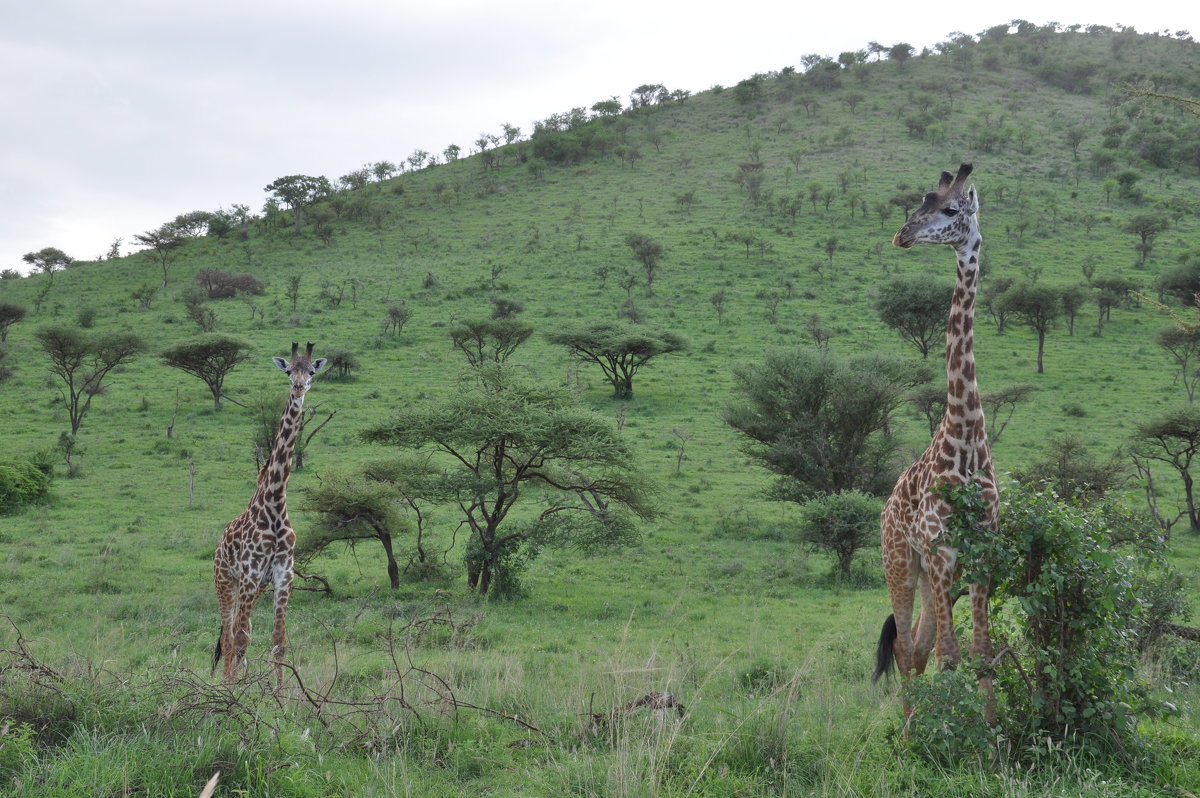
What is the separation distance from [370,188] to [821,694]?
87.3 metres

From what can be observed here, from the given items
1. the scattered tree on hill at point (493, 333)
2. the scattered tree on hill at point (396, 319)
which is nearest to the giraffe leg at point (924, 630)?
the scattered tree on hill at point (493, 333)

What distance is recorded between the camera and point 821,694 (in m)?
6.44

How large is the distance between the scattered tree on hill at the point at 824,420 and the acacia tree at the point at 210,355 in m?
21.6

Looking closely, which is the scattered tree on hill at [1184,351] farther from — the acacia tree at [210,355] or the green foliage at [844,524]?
the acacia tree at [210,355]

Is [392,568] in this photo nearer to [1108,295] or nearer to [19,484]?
[19,484]

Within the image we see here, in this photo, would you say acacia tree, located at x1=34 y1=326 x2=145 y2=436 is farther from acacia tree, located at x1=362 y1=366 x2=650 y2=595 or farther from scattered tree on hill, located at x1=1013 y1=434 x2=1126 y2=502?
scattered tree on hill, located at x1=1013 y1=434 x2=1126 y2=502

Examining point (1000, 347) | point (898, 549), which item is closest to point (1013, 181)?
point (1000, 347)

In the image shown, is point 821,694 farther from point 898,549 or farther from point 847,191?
point 847,191

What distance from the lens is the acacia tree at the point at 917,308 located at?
122 feet

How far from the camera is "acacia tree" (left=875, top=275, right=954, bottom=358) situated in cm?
3728

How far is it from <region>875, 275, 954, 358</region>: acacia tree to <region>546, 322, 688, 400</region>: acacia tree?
948 cm

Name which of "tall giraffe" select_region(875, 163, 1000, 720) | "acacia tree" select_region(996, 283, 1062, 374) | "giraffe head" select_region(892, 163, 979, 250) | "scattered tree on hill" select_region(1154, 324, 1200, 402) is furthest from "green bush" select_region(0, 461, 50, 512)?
"scattered tree on hill" select_region(1154, 324, 1200, 402)

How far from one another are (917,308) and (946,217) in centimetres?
3436

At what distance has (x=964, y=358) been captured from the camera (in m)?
6.17
